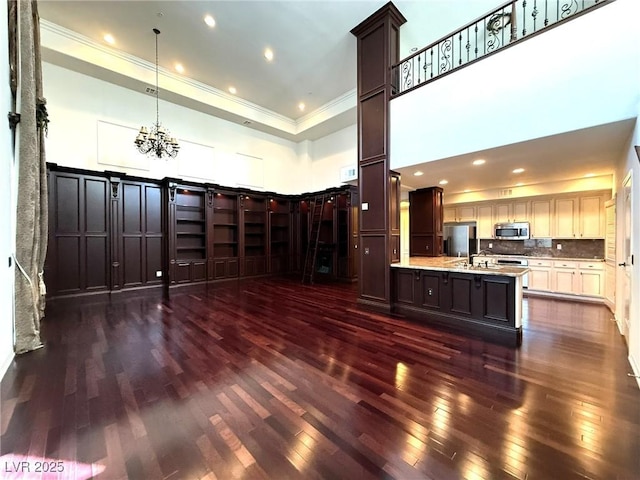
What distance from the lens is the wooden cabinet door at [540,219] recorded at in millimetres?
6121

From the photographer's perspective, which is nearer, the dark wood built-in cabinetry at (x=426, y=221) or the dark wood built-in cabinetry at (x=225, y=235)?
the dark wood built-in cabinetry at (x=426, y=221)

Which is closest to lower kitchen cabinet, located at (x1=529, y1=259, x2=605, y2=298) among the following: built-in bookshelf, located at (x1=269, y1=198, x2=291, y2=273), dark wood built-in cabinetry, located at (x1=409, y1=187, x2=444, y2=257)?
dark wood built-in cabinetry, located at (x1=409, y1=187, x2=444, y2=257)

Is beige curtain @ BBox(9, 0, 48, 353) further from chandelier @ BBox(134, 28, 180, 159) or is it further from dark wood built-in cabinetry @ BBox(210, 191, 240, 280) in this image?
dark wood built-in cabinetry @ BBox(210, 191, 240, 280)

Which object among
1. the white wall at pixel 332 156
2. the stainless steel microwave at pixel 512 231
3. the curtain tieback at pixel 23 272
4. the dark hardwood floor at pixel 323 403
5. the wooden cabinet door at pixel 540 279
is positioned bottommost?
the dark hardwood floor at pixel 323 403

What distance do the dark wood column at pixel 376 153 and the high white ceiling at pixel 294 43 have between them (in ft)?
1.14

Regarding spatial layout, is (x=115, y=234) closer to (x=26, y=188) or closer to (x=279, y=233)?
(x=26, y=188)

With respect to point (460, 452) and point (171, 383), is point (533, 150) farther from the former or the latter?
point (171, 383)

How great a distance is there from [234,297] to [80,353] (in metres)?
2.92

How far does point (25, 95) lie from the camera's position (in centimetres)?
288

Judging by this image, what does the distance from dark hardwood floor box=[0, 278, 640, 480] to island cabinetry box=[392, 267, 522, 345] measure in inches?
14.7

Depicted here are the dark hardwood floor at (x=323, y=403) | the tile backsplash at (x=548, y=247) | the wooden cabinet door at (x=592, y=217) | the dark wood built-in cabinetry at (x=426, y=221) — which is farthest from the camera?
the dark wood built-in cabinetry at (x=426, y=221)

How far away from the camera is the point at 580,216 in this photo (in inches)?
225

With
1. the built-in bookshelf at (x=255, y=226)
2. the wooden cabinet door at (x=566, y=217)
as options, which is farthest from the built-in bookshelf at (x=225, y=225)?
the wooden cabinet door at (x=566, y=217)

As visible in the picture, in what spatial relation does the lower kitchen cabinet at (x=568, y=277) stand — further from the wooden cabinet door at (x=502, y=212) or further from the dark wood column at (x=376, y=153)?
the dark wood column at (x=376, y=153)
